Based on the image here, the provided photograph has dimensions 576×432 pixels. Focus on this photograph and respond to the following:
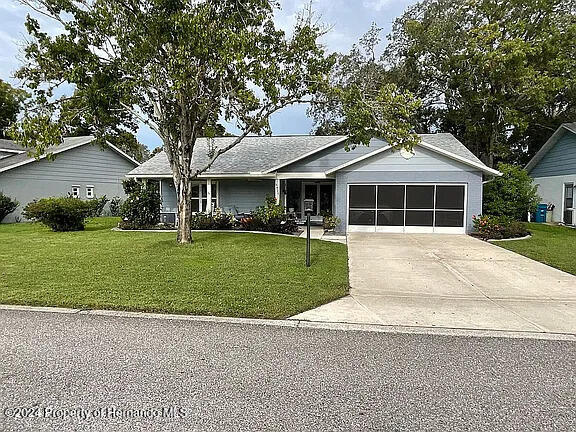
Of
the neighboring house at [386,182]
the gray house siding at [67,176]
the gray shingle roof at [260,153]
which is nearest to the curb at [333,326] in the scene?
the neighboring house at [386,182]

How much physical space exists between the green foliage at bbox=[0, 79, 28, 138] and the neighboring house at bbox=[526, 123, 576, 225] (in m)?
38.2

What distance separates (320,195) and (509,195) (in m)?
8.25

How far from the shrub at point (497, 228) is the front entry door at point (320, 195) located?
6914mm

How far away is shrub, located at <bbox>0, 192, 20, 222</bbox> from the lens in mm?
20163

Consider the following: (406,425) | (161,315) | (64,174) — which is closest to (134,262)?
(161,315)

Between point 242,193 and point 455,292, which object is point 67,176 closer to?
point 242,193

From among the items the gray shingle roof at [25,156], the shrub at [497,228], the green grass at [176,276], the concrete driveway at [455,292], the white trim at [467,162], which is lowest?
the concrete driveway at [455,292]

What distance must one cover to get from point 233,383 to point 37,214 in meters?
15.3

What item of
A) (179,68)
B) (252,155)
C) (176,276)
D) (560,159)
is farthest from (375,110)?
(560,159)

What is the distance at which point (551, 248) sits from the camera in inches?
471

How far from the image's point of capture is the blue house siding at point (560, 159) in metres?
19.3

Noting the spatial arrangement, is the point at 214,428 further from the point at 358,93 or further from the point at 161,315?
the point at 358,93

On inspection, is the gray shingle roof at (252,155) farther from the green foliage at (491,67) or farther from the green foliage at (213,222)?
the green foliage at (491,67)

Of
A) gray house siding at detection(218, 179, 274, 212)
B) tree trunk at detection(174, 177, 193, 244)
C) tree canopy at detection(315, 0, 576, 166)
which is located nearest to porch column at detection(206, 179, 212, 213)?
gray house siding at detection(218, 179, 274, 212)
